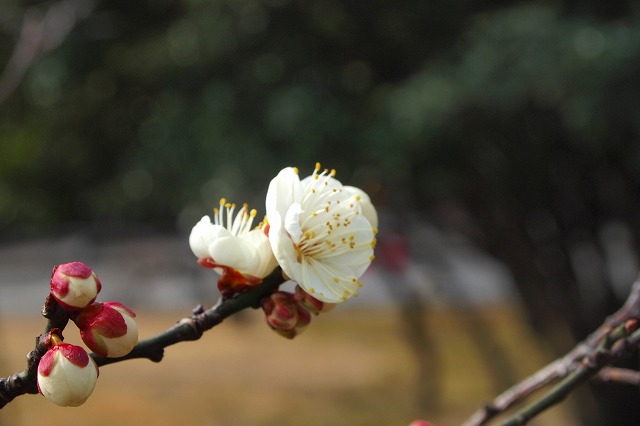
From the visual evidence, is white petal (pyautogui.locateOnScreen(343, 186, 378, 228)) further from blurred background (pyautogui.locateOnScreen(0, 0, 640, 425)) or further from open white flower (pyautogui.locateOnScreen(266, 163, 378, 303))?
blurred background (pyautogui.locateOnScreen(0, 0, 640, 425))

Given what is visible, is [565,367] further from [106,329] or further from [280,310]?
[106,329]

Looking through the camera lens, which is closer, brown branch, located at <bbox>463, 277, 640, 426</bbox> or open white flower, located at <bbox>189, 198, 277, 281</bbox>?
open white flower, located at <bbox>189, 198, 277, 281</bbox>

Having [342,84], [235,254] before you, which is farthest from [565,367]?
[342,84]

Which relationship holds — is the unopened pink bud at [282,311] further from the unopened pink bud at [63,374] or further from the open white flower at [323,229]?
the unopened pink bud at [63,374]

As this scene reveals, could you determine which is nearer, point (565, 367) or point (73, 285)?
point (73, 285)

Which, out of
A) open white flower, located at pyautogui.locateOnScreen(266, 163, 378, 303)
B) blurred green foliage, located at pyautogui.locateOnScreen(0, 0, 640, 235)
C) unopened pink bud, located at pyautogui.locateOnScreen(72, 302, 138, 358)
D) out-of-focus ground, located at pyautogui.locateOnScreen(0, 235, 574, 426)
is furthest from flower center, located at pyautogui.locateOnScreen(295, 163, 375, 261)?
out-of-focus ground, located at pyautogui.locateOnScreen(0, 235, 574, 426)

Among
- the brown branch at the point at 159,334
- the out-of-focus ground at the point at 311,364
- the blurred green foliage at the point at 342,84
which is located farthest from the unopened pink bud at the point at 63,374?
the out-of-focus ground at the point at 311,364
